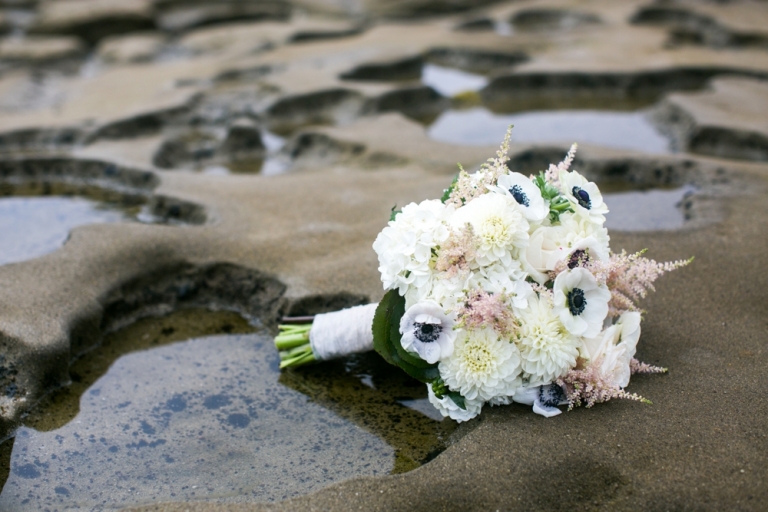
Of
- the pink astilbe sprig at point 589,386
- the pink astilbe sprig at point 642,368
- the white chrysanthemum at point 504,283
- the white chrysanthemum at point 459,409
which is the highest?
the white chrysanthemum at point 504,283

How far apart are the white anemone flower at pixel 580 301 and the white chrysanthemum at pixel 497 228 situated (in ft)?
0.52

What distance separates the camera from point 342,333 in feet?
8.44

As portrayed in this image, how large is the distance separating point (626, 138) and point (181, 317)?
365cm

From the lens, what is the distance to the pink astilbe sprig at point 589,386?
2.07 m

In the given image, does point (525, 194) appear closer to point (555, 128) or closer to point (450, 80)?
point (555, 128)

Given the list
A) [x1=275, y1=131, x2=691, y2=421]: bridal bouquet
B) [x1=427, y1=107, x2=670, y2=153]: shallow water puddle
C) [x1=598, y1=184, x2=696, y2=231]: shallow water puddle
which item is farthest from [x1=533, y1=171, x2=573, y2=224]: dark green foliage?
[x1=427, y1=107, x2=670, y2=153]: shallow water puddle

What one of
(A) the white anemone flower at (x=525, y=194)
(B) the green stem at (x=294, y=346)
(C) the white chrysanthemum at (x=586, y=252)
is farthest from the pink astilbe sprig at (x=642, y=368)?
(B) the green stem at (x=294, y=346)

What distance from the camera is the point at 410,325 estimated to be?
82.4 inches

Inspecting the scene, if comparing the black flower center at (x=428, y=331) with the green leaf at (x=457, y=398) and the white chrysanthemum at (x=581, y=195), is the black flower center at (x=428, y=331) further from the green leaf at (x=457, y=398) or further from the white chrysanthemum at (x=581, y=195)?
the white chrysanthemum at (x=581, y=195)

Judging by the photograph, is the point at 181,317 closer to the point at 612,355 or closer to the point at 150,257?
the point at 150,257

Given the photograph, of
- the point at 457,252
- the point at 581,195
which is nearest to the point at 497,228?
the point at 457,252

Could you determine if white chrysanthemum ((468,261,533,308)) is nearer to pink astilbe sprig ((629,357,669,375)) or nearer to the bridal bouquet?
the bridal bouquet

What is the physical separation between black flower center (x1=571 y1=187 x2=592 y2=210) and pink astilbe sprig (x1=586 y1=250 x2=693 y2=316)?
180mm

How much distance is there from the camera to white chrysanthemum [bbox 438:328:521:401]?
206cm
